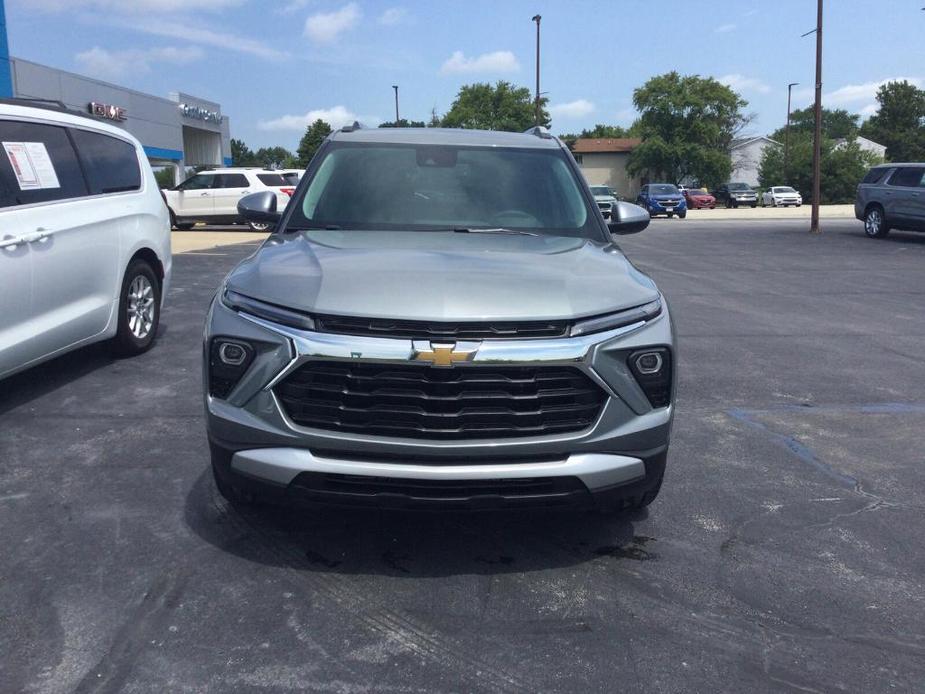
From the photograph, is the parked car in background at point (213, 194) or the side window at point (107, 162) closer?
the side window at point (107, 162)

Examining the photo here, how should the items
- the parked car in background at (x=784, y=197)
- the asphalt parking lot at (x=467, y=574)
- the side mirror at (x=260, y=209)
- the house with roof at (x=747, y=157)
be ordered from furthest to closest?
the house with roof at (x=747, y=157) → the parked car in background at (x=784, y=197) → the side mirror at (x=260, y=209) → the asphalt parking lot at (x=467, y=574)

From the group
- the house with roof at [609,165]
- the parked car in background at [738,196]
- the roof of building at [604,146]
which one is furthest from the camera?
the house with roof at [609,165]

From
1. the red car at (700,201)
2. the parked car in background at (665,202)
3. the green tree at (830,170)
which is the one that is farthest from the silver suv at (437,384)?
the green tree at (830,170)

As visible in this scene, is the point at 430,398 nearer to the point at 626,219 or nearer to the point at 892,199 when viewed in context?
the point at 626,219

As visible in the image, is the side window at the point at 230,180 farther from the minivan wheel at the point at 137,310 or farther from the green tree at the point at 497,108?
the green tree at the point at 497,108

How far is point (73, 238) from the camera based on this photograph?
5.77 metres

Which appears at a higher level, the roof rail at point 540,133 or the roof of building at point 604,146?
the roof of building at point 604,146

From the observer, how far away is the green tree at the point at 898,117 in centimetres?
9919

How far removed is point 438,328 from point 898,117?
375 ft

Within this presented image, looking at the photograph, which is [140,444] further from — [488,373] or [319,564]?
[488,373]

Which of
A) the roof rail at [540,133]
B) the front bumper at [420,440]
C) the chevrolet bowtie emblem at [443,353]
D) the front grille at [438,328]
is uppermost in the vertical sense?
the roof rail at [540,133]

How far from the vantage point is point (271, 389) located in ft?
10.1

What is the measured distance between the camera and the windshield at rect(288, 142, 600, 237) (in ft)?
14.4

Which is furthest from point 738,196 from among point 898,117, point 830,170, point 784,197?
point 898,117
